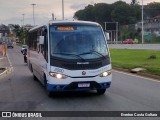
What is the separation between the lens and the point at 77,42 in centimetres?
1266

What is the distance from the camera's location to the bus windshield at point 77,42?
1238 cm

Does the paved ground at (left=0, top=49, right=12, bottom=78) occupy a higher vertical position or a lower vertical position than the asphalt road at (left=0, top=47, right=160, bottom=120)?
lower

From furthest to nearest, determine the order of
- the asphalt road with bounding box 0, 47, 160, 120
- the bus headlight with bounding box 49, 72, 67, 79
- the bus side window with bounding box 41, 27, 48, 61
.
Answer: the bus side window with bounding box 41, 27, 48, 61
the bus headlight with bounding box 49, 72, 67, 79
the asphalt road with bounding box 0, 47, 160, 120

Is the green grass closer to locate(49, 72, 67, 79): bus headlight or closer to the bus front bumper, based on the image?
the bus front bumper

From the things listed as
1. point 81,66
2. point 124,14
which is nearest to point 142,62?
point 81,66

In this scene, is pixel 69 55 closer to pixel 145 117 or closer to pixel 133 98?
pixel 133 98

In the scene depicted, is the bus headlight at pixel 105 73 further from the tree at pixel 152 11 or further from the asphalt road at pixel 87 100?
the tree at pixel 152 11

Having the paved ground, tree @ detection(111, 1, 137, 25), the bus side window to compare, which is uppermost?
tree @ detection(111, 1, 137, 25)

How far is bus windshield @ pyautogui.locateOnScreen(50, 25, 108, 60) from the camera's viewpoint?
1238cm

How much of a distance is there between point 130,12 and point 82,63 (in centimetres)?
11404

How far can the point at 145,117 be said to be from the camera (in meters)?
9.20

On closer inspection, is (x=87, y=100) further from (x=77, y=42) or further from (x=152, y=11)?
(x=152, y=11)

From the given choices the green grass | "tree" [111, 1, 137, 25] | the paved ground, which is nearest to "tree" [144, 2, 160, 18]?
"tree" [111, 1, 137, 25]

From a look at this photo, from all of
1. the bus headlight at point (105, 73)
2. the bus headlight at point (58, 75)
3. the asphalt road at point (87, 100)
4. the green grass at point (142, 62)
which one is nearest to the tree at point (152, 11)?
the green grass at point (142, 62)
